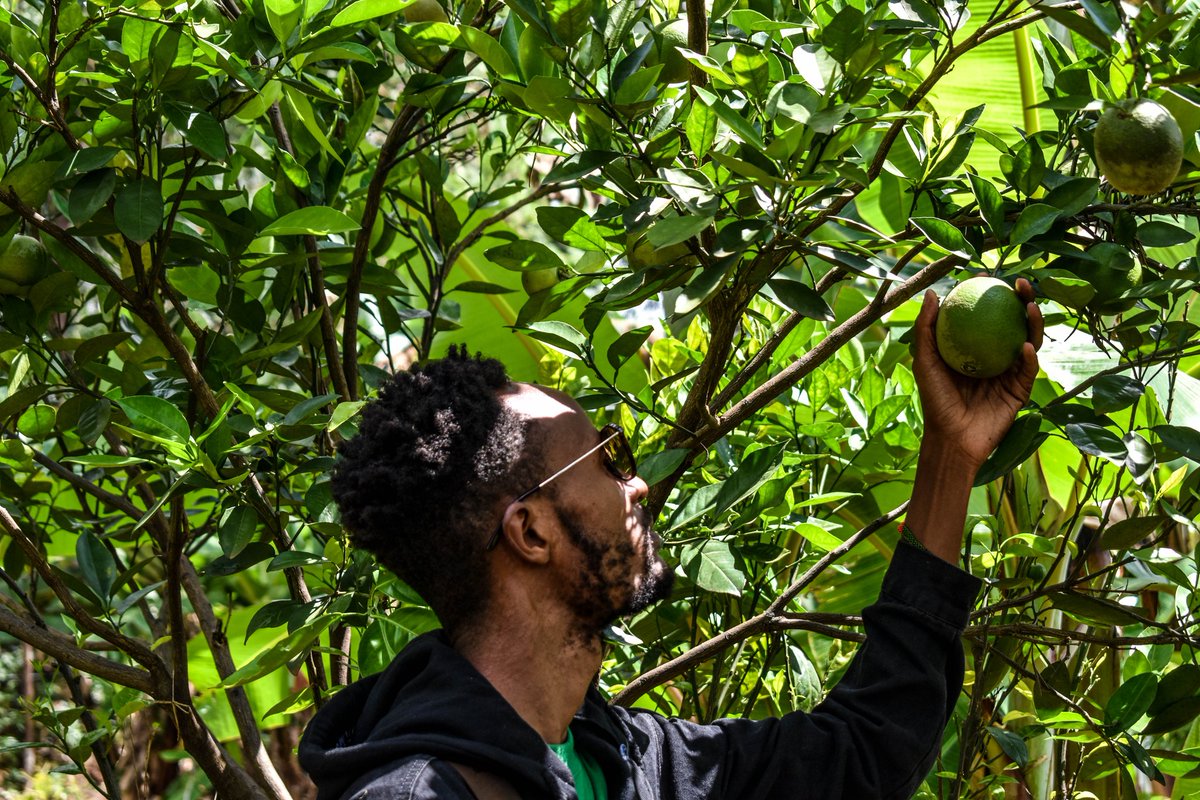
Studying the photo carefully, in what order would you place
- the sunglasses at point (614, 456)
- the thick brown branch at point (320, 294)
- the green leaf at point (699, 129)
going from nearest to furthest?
the green leaf at point (699, 129), the sunglasses at point (614, 456), the thick brown branch at point (320, 294)

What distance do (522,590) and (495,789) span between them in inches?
9.3

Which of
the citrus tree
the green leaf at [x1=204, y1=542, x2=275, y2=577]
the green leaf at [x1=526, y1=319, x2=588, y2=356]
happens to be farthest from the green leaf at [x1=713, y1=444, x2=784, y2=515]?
the green leaf at [x1=204, y1=542, x2=275, y2=577]

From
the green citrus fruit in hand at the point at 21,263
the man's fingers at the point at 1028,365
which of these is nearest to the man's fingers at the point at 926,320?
the man's fingers at the point at 1028,365

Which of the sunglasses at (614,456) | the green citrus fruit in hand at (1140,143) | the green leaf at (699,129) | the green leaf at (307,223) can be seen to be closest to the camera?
the green citrus fruit in hand at (1140,143)

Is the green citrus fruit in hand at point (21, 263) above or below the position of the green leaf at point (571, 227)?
above

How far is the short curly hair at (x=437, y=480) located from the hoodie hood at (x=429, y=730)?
8 cm

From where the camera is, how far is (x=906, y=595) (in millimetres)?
1498

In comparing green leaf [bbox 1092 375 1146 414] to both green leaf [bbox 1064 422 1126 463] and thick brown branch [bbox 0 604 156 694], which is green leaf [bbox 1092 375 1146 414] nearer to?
green leaf [bbox 1064 422 1126 463]

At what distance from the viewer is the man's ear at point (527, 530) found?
142 cm

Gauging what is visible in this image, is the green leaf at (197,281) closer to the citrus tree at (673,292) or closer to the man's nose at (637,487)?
the citrus tree at (673,292)

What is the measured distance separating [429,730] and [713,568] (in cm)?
49

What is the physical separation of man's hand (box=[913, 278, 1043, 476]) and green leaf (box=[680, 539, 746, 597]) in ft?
1.06

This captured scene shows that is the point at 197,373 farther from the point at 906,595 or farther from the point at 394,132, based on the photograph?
the point at 906,595

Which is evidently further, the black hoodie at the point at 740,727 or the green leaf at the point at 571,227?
the green leaf at the point at 571,227
